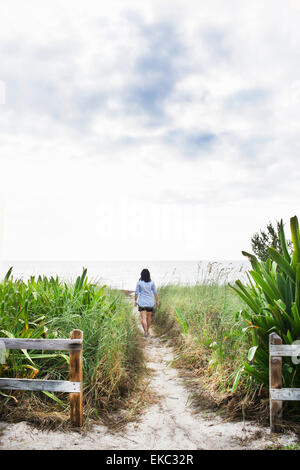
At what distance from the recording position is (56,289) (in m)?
5.42

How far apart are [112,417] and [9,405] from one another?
3.78 ft

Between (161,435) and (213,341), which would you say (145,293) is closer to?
(213,341)

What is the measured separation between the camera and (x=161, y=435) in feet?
12.0

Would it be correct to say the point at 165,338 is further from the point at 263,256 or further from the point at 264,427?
the point at 264,427

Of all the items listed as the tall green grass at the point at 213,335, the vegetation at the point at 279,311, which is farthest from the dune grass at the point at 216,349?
the vegetation at the point at 279,311

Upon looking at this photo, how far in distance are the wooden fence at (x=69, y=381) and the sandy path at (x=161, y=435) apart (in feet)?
0.82

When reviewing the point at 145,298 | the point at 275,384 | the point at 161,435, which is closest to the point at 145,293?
the point at 145,298

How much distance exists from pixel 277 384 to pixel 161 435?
1324mm

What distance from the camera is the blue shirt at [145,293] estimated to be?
8852 mm

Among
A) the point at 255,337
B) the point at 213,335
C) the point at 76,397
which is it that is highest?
the point at 255,337

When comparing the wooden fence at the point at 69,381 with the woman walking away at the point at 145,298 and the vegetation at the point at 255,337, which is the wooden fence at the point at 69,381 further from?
the woman walking away at the point at 145,298

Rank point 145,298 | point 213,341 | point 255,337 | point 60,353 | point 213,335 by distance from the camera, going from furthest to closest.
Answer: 1. point 145,298
2. point 213,335
3. point 213,341
4. point 60,353
5. point 255,337
